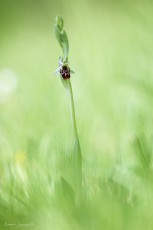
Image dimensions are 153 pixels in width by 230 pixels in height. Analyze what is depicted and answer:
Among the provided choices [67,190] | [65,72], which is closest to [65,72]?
[65,72]

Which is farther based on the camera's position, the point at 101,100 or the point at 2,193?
the point at 101,100

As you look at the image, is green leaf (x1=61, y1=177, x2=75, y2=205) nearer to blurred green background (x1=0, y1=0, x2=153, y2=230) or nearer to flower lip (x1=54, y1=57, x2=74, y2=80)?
blurred green background (x1=0, y1=0, x2=153, y2=230)

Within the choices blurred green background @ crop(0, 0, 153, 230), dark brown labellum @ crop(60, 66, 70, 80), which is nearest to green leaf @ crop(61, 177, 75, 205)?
blurred green background @ crop(0, 0, 153, 230)

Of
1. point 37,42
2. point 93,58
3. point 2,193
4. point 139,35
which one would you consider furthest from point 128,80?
point 37,42

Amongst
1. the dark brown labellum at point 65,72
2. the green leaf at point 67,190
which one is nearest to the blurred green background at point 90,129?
the green leaf at point 67,190

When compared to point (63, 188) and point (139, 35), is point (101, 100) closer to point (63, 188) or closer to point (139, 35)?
point (139, 35)
